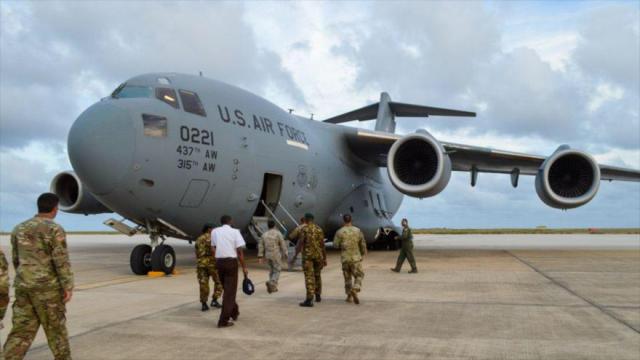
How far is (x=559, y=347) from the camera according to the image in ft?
16.1

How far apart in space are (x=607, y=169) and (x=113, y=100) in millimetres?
15301

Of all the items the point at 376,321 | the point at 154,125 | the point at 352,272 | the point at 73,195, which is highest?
the point at 154,125

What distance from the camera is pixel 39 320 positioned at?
160 inches

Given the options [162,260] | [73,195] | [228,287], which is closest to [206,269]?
[228,287]

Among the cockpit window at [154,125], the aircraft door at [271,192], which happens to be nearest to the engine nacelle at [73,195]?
the aircraft door at [271,192]

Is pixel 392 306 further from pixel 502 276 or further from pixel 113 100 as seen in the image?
pixel 113 100

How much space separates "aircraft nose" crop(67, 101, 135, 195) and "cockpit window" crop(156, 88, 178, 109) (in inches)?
39.4

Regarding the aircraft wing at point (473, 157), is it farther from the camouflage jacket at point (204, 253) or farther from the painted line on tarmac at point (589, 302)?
the camouflage jacket at point (204, 253)

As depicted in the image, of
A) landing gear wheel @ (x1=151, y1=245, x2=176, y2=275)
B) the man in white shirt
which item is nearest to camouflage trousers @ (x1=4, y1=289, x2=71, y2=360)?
the man in white shirt

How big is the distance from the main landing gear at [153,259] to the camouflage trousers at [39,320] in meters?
6.45

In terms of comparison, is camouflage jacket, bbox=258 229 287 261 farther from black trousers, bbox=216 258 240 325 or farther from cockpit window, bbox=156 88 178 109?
cockpit window, bbox=156 88 178 109

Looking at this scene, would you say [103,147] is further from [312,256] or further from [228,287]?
[228,287]

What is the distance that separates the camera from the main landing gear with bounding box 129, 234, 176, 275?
10.5m

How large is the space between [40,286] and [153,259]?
6.56 m
